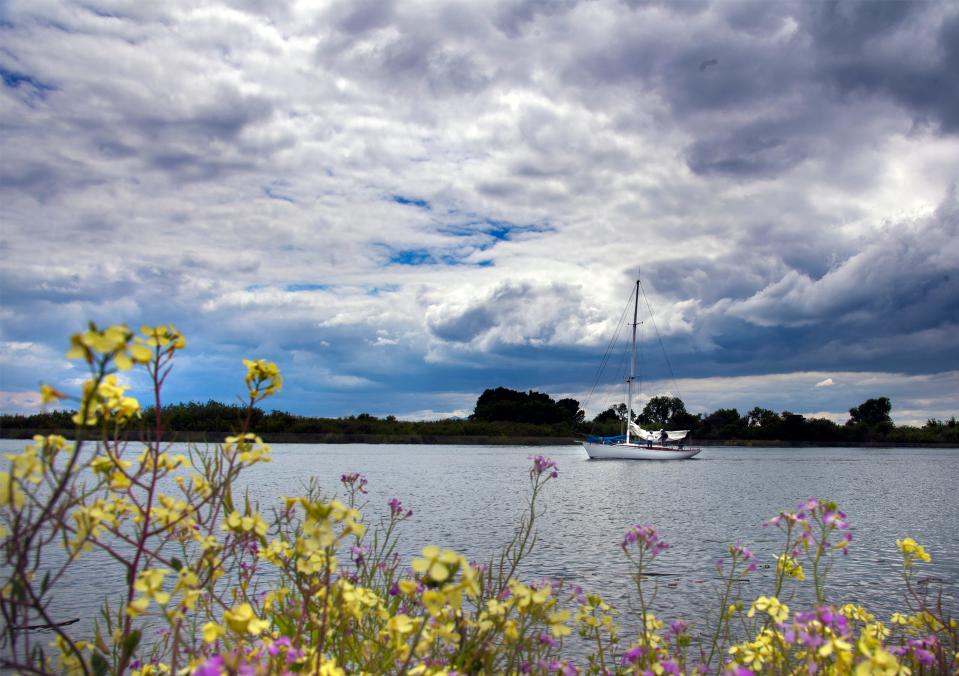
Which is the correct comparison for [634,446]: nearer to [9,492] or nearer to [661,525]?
[661,525]

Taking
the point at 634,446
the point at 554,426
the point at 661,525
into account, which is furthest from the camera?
the point at 554,426

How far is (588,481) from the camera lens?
119 ft

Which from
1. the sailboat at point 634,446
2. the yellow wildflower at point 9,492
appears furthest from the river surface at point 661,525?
the sailboat at point 634,446

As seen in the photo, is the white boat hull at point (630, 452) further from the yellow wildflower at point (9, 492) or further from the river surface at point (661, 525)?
the yellow wildflower at point (9, 492)

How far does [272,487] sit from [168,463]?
A: 24324mm

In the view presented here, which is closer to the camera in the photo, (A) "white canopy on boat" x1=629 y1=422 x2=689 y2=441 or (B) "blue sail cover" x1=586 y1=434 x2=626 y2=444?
(A) "white canopy on boat" x1=629 y1=422 x2=689 y2=441

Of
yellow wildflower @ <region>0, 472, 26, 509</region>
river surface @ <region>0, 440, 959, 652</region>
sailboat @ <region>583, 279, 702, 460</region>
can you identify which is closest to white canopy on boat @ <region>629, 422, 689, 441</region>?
sailboat @ <region>583, 279, 702, 460</region>

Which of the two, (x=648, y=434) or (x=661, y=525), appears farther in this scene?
(x=648, y=434)

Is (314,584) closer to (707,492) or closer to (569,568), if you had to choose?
(569,568)

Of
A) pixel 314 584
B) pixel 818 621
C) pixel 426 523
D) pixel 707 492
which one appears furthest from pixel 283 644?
pixel 707 492

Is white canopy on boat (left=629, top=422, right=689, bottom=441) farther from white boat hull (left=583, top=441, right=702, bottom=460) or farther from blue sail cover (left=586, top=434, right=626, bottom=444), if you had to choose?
blue sail cover (left=586, top=434, right=626, bottom=444)

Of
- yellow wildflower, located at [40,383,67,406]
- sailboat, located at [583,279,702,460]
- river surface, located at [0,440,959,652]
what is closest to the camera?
yellow wildflower, located at [40,383,67,406]

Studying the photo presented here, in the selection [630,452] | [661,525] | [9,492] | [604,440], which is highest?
[9,492]

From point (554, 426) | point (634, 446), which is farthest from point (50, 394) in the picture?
point (554, 426)
